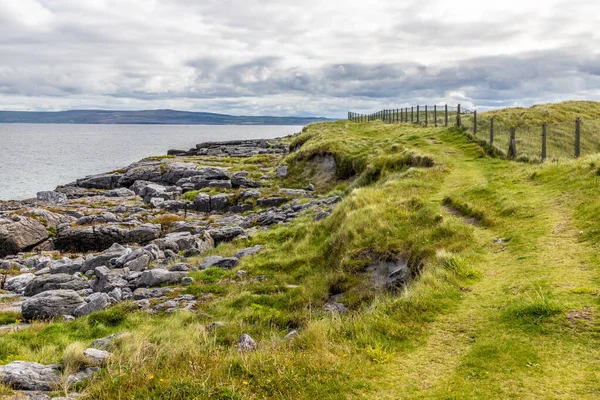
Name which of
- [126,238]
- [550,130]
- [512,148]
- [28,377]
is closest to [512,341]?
[28,377]

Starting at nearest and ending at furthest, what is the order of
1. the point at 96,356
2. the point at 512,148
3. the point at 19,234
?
the point at 96,356 < the point at 512,148 < the point at 19,234

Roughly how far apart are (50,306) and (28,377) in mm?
9445

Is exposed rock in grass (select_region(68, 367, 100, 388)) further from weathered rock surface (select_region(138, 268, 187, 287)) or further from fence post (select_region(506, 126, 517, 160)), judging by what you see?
fence post (select_region(506, 126, 517, 160))

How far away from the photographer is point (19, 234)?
3184 cm

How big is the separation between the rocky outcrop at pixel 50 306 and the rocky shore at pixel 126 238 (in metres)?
0.04

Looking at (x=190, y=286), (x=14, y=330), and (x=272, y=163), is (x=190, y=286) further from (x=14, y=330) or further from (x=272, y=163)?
(x=272, y=163)

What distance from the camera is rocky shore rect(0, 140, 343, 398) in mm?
16766

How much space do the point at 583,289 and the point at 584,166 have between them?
12871mm

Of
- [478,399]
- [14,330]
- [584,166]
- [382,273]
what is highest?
[584,166]

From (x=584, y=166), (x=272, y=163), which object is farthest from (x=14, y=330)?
(x=272, y=163)

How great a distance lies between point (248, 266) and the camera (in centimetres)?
2047

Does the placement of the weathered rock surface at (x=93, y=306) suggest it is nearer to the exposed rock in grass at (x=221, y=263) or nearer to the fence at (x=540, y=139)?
the exposed rock in grass at (x=221, y=263)

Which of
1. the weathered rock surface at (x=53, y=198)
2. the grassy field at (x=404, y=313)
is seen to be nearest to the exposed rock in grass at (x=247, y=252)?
the grassy field at (x=404, y=313)

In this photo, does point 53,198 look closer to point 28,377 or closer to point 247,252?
point 247,252
